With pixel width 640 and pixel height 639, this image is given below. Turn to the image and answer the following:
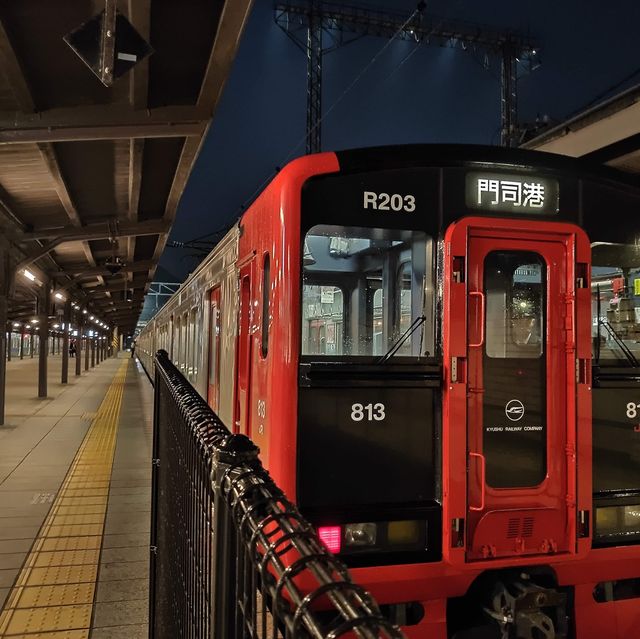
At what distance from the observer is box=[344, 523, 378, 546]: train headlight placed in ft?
9.77

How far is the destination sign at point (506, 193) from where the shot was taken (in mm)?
3248

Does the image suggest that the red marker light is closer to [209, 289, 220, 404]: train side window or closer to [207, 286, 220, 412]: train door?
[207, 286, 220, 412]: train door

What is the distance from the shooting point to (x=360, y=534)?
3002mm

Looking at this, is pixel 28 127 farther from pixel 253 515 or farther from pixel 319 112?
pixel 319 112

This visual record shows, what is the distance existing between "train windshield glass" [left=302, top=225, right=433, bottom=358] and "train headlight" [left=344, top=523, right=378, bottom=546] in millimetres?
862

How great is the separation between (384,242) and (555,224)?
2.98 ft

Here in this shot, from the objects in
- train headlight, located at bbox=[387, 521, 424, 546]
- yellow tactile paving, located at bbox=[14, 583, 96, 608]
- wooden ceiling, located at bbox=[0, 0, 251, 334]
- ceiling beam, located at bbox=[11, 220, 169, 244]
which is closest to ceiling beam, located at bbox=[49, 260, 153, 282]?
ceiling beam, located at bbox=[11, 220, 169, 244]

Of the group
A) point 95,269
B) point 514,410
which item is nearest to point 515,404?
point 514,410

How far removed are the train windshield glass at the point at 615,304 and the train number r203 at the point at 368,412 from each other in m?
1.27

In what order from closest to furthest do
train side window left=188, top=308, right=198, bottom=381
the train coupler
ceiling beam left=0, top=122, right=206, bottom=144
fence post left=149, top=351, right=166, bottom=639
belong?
1. the train coupler
2. fence post left=149, top=351, right=166, bottom=639
3. ceiling beam left=0, top=122, right=206, bottom=144
4. train side window left=188, top=308, right=198, bottom=381

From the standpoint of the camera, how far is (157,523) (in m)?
3.23

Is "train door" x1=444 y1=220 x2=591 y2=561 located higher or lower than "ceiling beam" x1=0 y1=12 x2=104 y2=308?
lower

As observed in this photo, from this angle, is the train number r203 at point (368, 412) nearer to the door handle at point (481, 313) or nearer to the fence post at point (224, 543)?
the door handle at point (481, 313)

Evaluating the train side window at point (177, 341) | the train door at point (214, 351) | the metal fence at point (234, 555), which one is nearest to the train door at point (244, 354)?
the metal fence at point (234, 555)
